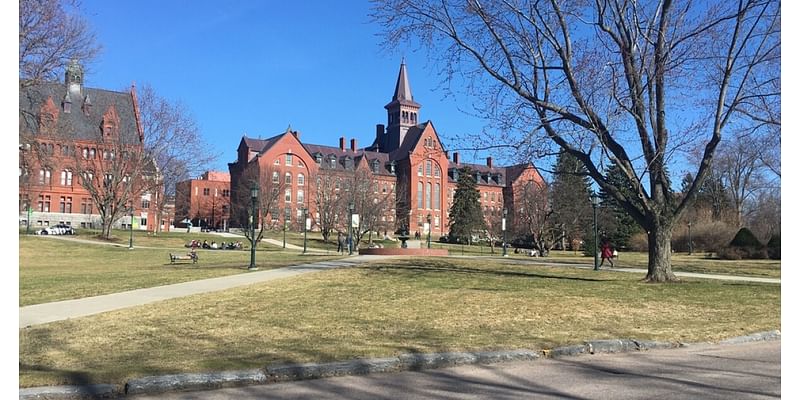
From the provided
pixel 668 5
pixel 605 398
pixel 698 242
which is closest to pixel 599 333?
pixel 605 398

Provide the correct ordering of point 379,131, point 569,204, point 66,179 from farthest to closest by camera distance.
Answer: point 379,131 → point 66,179 → point 569,204

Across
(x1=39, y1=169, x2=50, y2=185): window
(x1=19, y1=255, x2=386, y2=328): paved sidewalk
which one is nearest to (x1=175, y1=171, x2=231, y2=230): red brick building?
(x1=39, y1=169, x2=50, y2=185): window

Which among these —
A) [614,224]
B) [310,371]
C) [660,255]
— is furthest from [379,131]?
[310,371]

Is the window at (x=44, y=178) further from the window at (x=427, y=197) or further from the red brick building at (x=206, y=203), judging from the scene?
the window at (x=427, y=197)

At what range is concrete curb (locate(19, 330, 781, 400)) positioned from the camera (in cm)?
626

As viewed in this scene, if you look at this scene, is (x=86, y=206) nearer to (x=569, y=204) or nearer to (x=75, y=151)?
(x=75, y=151)

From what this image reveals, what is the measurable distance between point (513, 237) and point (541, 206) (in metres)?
14.1

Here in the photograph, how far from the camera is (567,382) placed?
22.5 feet

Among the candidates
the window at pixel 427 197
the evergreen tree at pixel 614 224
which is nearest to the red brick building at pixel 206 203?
the window at pixel 427 197

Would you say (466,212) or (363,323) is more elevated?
(466,212)

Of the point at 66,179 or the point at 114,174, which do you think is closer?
the point at 114,174

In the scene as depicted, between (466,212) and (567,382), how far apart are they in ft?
249

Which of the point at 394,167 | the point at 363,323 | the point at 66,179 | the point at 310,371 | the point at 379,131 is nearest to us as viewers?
the point at 310,371

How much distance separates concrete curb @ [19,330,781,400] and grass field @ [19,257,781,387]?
12.0 inches
